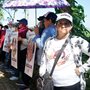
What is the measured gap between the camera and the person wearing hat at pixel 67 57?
452 centimetres

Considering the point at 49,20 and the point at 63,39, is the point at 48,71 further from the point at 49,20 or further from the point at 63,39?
the point at 49,20

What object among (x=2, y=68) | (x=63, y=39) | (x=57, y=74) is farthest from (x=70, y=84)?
(x=2, y=68)

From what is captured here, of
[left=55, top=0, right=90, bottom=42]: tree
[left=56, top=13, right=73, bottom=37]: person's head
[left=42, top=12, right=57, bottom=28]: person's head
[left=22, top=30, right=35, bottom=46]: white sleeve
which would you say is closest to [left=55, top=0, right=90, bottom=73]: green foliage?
[left=55, top=0, right=90, bottom=42]: tree

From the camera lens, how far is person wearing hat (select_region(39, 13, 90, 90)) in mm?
4516

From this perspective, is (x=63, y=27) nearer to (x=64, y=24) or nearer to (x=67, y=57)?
(x=64, y=24)

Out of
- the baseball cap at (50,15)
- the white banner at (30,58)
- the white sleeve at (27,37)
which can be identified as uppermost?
the baseball cap at (50,15)

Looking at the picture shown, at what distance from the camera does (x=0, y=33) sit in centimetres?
1429

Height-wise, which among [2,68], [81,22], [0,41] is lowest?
[2,68]

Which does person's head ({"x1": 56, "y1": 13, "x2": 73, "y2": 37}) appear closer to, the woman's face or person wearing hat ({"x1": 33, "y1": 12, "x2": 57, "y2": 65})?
the woman's face

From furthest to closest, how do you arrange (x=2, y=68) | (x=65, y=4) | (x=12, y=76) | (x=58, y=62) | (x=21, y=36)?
(x=2, y=68) → (x=12, y=76) → (x=21, y=36) → (x=65, y=4) → (x=58, y=62)

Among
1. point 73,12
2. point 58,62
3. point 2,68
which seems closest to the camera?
point 58,62

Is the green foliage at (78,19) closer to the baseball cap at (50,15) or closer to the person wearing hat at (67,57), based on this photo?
the baseball cap at (50,15)

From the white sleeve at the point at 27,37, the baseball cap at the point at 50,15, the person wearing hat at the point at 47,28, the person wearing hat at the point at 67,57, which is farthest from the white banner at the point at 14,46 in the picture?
the person wearing hat at the point at 67,57

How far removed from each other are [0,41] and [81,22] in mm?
5505
